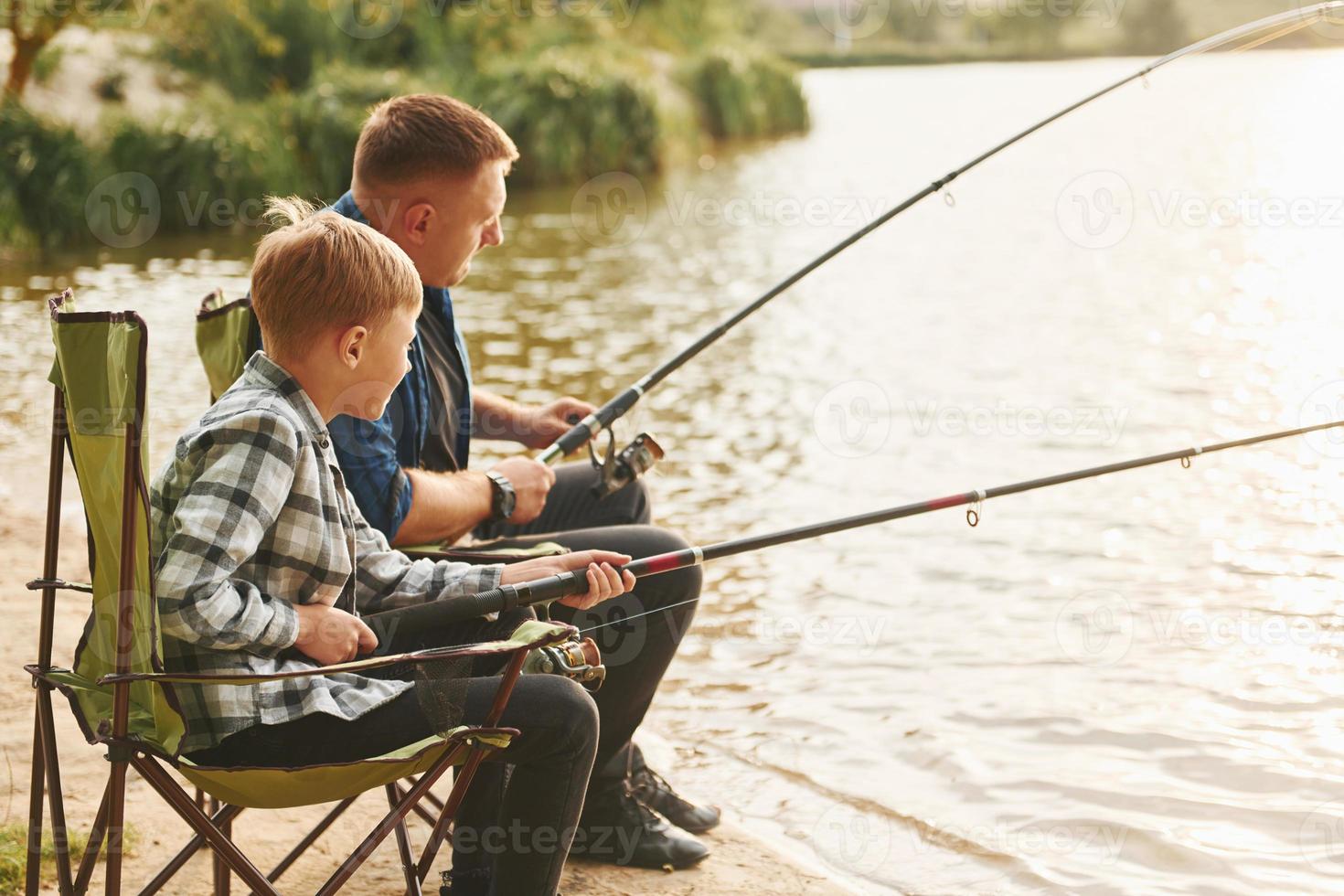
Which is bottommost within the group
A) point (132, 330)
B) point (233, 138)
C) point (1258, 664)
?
point (1258, 664)

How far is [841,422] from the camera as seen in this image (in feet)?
22.7

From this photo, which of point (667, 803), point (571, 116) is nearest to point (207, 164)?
point (571, 116)

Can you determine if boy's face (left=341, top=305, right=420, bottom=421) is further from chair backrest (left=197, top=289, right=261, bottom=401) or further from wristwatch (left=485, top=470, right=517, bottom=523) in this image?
wristwatch (left=485, top=470, right=517, bottom=523)

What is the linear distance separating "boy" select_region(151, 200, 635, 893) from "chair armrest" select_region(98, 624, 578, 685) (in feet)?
Answer: 0.21

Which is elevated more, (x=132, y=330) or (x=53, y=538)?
(x=132, y=330)

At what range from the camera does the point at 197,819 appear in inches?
72.6

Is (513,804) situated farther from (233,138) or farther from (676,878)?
(233,138)

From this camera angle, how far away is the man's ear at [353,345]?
1.99 metres

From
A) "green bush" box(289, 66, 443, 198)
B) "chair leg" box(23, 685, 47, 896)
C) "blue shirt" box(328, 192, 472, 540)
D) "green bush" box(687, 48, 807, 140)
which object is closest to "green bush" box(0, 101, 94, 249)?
"green bush" box(289, 66, 443, 198)

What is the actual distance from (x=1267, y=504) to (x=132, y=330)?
4.48 m

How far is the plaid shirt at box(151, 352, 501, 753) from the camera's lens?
1810 millimetres

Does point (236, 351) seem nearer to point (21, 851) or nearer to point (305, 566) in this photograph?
point (305, 566)

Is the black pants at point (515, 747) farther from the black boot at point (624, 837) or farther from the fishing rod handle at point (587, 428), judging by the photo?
the fishing rod handle at point (587, 428)

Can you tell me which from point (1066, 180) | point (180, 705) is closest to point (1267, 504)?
point (180, 705)
